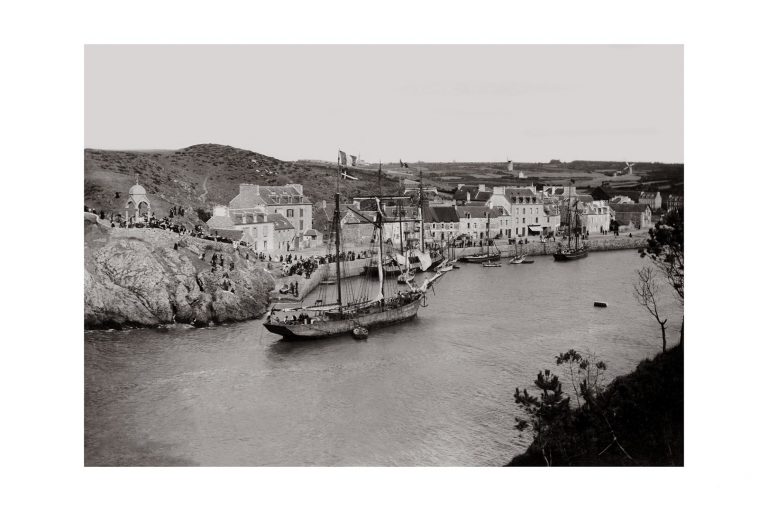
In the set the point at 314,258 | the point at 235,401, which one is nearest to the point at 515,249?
the point at 314,258

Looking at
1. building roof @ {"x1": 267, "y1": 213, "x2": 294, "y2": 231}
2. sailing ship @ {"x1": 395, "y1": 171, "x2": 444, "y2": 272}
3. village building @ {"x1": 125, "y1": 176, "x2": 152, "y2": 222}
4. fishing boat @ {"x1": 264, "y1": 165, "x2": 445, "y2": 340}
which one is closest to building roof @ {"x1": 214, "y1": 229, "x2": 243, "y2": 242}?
building roof @ {"x1": 267, "y1": 213, "x2": 294, "y2": 231}

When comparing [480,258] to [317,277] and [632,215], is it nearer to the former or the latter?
[632,215]

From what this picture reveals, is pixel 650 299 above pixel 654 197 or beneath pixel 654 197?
beneath

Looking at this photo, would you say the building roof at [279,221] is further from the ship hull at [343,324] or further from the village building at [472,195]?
the village building at [472,195]

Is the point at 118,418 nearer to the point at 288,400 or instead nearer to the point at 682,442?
the point at 288,400

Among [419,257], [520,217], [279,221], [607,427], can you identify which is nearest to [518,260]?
[419,257]

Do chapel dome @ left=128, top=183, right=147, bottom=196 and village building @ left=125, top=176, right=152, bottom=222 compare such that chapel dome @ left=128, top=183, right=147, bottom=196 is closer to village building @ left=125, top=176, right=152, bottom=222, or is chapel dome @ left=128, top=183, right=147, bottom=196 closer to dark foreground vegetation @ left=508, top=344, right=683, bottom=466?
village building @ left=125, top=176, right=152, bottom=222

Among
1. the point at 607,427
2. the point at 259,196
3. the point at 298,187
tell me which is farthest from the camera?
the point at 298,187
